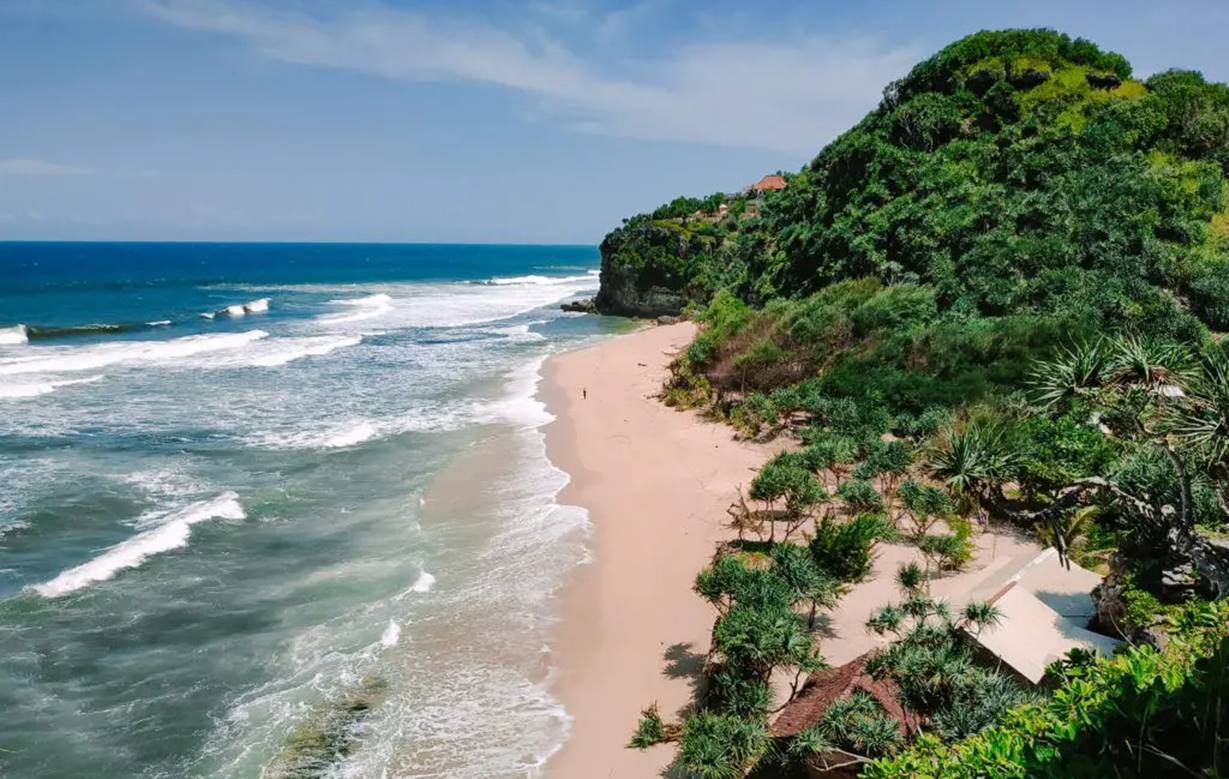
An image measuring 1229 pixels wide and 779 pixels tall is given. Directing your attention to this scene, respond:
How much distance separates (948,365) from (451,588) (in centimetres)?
1955

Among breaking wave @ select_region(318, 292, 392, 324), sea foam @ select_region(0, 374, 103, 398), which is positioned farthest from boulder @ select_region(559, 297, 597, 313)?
sea foam @ select_region(0, 374, 103, 398)

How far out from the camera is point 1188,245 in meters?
31.1

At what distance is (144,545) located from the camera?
1959cm

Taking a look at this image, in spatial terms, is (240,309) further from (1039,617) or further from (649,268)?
(1039,617)

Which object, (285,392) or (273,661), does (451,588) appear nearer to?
(273,661)

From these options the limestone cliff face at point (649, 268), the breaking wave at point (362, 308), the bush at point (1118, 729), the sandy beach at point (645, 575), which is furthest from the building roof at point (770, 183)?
the bush at point (1118, 729)

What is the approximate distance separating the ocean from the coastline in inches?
25.6

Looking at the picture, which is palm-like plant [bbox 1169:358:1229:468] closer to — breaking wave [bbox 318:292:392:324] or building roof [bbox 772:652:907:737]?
building roof [bbox 772:652:907:737]

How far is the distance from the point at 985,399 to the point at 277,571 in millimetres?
21227

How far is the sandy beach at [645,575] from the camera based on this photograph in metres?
13.1

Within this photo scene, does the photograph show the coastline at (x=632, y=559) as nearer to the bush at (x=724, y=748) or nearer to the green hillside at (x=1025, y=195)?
the bush at (x=724, y=748)

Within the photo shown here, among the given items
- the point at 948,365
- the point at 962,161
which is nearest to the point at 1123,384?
the point at 948,365

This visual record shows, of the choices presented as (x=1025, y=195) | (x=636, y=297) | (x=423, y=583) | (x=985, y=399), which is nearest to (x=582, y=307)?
(x=636, y=297)

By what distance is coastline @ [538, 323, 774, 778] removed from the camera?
42.9 ft
